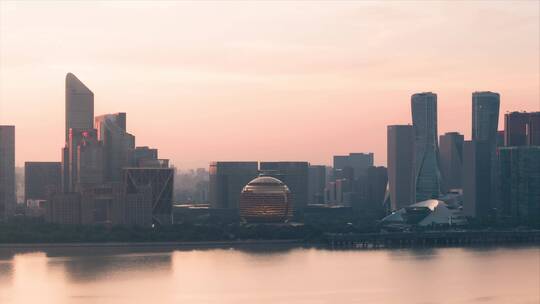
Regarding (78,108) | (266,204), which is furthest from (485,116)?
(78,108)

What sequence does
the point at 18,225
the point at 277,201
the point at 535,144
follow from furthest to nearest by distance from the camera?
1. the point at 535,144
2. the point at 277,201
3. the point at 18,225

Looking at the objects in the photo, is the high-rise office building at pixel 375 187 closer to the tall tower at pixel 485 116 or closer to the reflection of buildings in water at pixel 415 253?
the tall tower at pixel 485 116

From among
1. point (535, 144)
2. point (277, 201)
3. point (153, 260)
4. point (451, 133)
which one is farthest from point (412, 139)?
point (153, 260)

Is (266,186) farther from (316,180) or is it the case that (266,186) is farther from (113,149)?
(316,180)

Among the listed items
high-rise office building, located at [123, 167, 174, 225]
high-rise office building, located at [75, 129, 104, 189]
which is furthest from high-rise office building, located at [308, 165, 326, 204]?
high-rise office building, located at [123, 167, 174, 225]

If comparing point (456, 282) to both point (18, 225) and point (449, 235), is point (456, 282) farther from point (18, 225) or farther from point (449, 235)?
point (18, 225)

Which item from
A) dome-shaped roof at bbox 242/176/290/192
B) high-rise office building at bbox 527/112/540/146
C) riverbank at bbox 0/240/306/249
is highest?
high-rise office building at bbox 527/112/540/146

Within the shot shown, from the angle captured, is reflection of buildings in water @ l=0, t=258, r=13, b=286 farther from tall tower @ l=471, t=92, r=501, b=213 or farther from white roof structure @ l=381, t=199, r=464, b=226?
tall tower @ l=471, t=92, r=501, b=213
